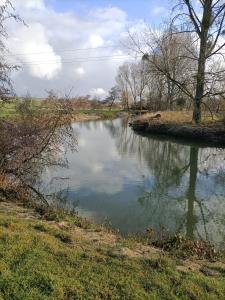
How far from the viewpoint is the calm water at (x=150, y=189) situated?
938cm

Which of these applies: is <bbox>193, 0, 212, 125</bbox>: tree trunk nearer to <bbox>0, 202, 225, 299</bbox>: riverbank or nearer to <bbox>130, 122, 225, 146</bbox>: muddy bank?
<bbox>130, 122, 225, 146</bbox>: muddy bank

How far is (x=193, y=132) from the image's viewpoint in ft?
87.4

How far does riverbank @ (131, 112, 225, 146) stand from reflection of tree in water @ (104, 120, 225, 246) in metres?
2.09

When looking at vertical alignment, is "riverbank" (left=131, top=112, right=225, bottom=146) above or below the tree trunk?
below

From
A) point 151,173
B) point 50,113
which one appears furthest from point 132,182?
point 50,113

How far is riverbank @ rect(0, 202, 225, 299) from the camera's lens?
14.8 ft

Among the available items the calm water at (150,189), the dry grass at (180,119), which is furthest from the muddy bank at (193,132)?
the calm water at (150,189)

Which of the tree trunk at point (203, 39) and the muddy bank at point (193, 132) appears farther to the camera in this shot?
the tree trunk at point (203, 39)

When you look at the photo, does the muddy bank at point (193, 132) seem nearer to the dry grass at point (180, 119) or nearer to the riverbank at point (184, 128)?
the riverbank at point (184, 128)

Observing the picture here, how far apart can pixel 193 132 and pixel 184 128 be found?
1.27 m

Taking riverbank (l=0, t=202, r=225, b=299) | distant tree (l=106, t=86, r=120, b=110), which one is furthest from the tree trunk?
distant tree (l=106, t=86, r=120, b=110)

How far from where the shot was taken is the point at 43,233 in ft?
20.5

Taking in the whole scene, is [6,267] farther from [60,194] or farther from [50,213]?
[60,194]

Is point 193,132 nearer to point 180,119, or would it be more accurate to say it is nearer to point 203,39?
point 180,119
